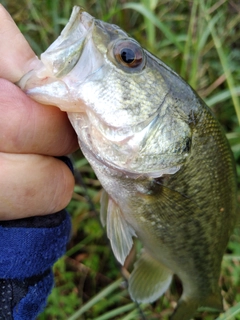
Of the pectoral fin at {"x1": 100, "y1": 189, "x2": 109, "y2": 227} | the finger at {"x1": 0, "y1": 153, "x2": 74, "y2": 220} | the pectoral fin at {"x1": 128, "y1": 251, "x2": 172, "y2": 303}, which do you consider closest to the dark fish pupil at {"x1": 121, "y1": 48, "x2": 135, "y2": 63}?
the finger at {"x1": 0, "y1": 153, "x2": 74, "y2": 220}

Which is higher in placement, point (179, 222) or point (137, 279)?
point (179, 222)

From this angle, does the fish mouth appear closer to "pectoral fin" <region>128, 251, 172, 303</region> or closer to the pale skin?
the pale skin

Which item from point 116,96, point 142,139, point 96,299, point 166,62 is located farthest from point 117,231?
point 166,62

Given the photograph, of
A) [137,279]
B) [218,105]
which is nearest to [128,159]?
[137,279]

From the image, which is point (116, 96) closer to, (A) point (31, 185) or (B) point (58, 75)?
(B) point (58, 75)

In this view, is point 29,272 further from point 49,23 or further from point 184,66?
point 49,23

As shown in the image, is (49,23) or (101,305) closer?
(101,305)
